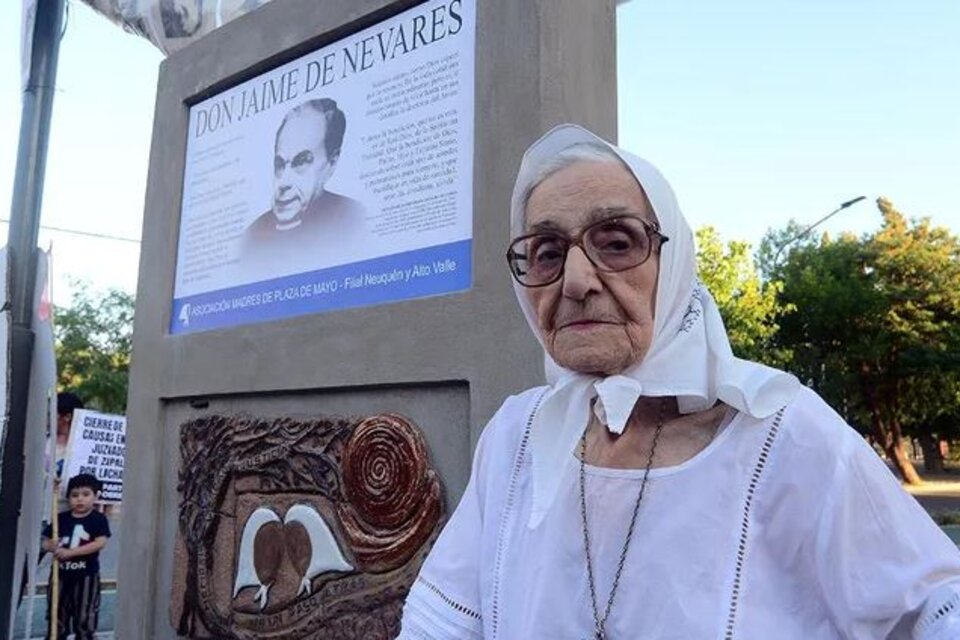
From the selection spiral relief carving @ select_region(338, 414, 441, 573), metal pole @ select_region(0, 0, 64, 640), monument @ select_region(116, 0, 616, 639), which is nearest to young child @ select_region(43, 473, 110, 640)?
monument @ select_region(116, 0, 616, 639)

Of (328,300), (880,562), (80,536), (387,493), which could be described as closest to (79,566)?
(80,536)

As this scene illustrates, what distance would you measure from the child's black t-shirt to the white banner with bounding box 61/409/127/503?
45 centimetres

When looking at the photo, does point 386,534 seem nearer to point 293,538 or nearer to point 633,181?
point 293,538

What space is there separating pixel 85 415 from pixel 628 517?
6.17 meters

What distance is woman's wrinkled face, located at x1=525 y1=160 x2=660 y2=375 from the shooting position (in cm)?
138

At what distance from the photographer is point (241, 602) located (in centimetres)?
328

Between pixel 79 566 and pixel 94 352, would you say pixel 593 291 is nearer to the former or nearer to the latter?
pixel 79 566

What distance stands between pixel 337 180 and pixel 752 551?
253 cm

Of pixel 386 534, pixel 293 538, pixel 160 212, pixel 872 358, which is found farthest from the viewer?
pixel 872 358

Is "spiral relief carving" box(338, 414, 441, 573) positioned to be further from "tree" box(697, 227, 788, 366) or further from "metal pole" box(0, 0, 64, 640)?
"tree" box(697, 227, 788, 366)

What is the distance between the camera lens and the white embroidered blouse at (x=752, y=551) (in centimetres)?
118

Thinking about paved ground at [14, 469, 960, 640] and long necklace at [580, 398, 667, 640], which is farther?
paved ground at [14, 469, 960, 640]

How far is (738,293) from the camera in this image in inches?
768

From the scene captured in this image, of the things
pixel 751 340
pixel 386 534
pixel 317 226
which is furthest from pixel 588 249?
pixel 751 340
